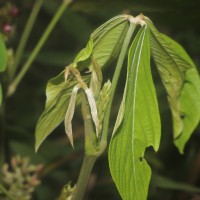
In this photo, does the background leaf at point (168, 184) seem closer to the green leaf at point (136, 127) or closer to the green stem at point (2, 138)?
the green stem at point (2, 138)

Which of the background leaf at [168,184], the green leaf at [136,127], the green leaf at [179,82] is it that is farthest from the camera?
the background leaf at [168,184]

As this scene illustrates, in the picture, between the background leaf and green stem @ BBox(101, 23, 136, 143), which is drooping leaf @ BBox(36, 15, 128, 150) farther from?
the background leaf

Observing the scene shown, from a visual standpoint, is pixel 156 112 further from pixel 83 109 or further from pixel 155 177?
pixel 155 177

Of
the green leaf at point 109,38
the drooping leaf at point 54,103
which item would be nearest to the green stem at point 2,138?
the drooping leaf at point 54,103

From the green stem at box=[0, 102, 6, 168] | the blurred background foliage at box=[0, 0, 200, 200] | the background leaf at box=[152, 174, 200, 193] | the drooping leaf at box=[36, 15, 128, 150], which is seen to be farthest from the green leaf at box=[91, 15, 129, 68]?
the background leaf at box=[152, 174, 200, 193]

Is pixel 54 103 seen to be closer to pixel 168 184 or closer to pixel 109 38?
pixel 109 38
